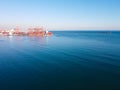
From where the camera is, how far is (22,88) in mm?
13312

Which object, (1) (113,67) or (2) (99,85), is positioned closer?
(2) (99,85)

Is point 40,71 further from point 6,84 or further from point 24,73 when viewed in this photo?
point 6,84

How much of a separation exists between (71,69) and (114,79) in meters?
5.57

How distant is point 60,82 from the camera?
1459cm

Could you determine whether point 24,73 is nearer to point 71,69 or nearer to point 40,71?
point 40,71

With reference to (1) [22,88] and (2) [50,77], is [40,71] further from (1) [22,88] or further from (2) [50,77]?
(1) [22,88]

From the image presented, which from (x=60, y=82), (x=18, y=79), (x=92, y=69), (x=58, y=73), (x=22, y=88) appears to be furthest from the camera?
(x=92, y=69)

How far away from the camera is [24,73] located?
1759cm

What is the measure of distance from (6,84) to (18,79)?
159cm

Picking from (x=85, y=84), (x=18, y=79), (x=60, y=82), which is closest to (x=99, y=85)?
(x=85, y=84)

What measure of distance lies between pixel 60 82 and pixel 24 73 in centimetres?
522

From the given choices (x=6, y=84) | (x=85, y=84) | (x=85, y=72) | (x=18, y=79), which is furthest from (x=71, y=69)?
(x=6, y=84)

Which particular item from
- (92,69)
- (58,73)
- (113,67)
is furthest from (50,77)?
(113,67)

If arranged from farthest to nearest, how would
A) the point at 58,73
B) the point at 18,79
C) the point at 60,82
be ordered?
the point at 58,73, the point at 18,79, the point at 60,82
